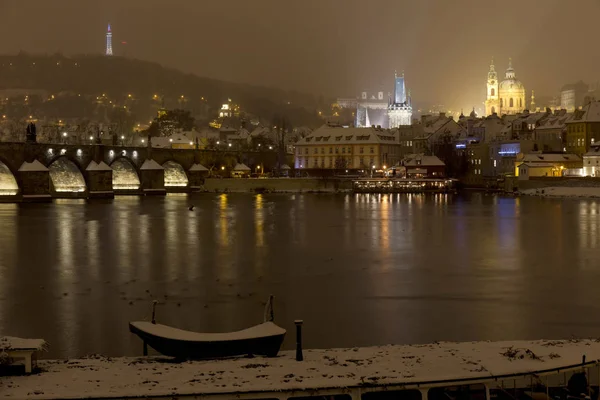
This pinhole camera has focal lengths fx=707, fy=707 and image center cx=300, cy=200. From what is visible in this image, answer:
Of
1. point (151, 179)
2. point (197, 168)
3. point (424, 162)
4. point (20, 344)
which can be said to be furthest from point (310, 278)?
point (197, 168)

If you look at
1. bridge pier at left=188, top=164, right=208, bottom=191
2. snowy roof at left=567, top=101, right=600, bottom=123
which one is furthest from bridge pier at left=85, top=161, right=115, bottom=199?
snowy roof at left=567, top=101, right=600, bottom=123

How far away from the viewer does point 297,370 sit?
866 cm

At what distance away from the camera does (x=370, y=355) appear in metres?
9.49

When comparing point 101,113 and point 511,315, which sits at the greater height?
point 101,113

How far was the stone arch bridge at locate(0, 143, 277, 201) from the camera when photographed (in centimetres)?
6378

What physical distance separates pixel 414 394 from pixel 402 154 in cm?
9443

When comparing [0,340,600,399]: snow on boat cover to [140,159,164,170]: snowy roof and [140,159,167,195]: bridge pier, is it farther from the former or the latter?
[140,159,164,170]: snowy roof

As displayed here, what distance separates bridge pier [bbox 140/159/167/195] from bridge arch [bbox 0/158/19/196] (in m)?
16.3

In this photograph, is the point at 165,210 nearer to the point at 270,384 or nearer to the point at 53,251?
the point at 53,251

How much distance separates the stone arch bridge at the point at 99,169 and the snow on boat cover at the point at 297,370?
190 feet

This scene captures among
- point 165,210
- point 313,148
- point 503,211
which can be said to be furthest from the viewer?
point 313,148

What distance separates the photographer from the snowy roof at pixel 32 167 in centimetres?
6327

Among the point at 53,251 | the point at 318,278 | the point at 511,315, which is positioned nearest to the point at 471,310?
the point at 511,315

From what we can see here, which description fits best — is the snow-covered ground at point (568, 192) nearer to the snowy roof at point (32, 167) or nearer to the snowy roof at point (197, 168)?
the snowy roof at point (197, 168)
